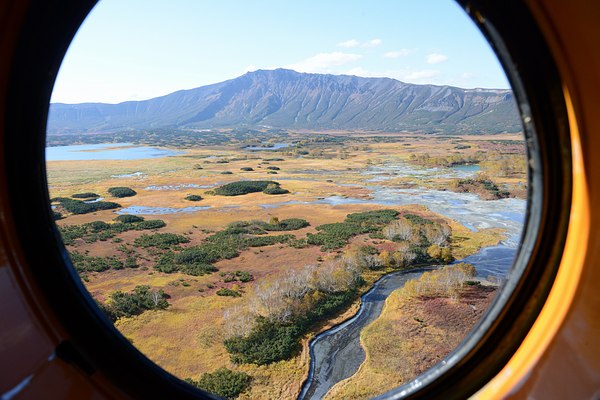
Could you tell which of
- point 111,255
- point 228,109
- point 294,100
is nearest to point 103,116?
point 228,109

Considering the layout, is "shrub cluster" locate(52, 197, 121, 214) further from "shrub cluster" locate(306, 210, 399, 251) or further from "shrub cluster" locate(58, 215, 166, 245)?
"shrub cluster" locate(306, 210, 399, 251)

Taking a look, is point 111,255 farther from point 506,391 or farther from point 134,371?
point 506,391

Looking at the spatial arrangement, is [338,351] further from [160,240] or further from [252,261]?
[160,240]

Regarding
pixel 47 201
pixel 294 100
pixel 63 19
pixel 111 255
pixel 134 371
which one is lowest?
pixel 111 255

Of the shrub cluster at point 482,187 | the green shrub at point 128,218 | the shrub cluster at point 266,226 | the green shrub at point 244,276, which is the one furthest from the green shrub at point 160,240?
the shrub cluster at point 482,187

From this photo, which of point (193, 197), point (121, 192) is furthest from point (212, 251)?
point (121, 192)

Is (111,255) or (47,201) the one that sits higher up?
(47,201)
